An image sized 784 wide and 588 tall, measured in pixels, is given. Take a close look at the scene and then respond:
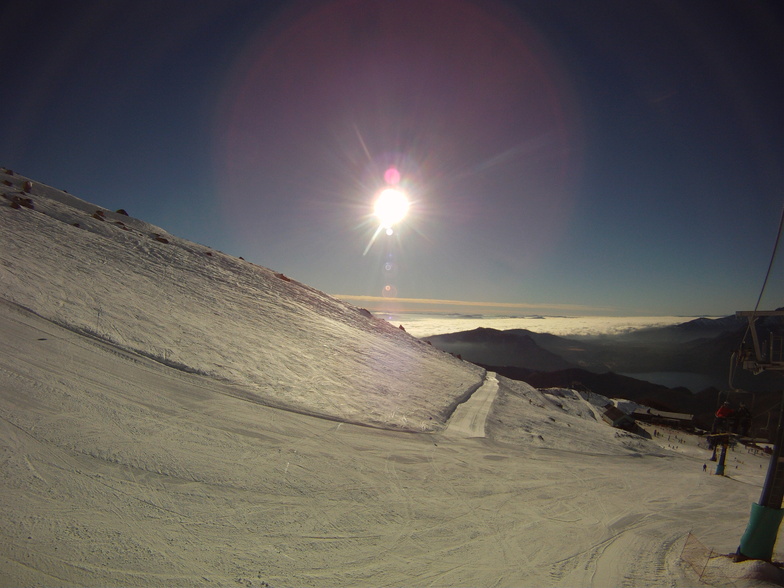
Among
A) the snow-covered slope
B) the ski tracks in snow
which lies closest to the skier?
the ski tracks in snow

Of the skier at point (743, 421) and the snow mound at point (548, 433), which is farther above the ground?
the skier at point (743, 421)

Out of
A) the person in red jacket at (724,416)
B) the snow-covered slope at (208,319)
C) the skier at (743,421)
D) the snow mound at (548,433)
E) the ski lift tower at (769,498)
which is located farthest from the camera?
the snow mound at (548,433)

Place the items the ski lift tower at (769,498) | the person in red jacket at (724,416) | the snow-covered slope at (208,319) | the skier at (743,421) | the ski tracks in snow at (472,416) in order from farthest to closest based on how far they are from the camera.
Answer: the ski tracks in snow at (472,416) → the snow-covered slope at (208,319) → the person in red jacket at (724,416) → the skier at (743,421) → the ski lift tower at (769,498)

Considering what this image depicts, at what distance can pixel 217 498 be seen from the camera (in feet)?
20.5

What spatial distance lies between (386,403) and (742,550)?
1097 cm

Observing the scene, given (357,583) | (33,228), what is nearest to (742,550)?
(357,583)

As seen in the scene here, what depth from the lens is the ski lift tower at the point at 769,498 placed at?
6234 mm

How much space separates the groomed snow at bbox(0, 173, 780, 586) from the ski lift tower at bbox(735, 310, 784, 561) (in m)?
0.64

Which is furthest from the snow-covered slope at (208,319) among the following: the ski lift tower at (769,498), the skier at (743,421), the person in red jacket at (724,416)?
the skier at (743,421)

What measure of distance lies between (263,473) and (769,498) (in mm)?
9577

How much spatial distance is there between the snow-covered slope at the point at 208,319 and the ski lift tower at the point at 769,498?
9.07 metres

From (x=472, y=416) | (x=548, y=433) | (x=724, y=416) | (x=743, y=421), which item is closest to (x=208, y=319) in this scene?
(x=472, y=416)

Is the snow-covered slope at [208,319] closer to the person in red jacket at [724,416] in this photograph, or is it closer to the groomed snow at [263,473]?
the groomed snow at [263,473]

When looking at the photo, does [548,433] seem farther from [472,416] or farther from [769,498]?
[769,498]
